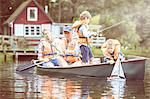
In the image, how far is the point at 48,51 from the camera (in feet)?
54.7

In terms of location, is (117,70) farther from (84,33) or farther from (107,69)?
(84,33)

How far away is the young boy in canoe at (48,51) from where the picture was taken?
1642 centimetres

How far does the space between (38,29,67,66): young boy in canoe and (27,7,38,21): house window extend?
27.4 metres

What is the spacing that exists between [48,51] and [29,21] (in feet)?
91.4

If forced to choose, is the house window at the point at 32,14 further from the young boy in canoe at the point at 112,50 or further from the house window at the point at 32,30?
the young boy in canoe at the point at 112,50

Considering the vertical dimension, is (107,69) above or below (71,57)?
below

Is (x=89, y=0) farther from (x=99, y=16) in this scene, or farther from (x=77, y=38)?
(x=77, y=38)

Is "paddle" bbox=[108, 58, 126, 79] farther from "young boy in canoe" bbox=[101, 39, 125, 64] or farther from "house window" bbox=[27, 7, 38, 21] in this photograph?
"house window" bbox=[27, 7, 38, 21]

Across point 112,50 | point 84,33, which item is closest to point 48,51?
point 84,33

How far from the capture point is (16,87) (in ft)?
37.9

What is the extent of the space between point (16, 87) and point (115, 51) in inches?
147

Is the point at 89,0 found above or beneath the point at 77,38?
above

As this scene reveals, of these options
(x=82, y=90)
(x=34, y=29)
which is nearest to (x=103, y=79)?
(x=82, y=90)

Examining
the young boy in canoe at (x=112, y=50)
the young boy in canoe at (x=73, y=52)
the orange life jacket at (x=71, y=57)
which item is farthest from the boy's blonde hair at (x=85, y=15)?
the orange life jacket at (x=71, y=57)
